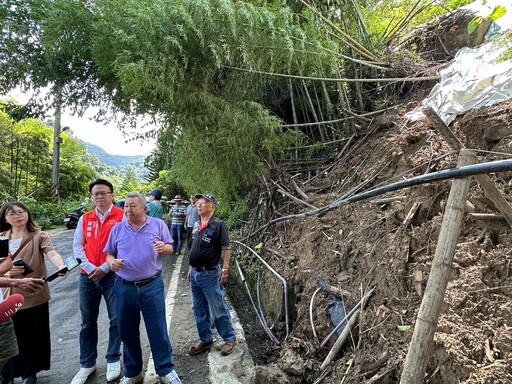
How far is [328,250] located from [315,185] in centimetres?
149

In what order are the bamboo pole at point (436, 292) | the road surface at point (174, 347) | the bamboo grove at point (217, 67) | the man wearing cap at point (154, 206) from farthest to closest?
1. the man wearing cap at point (154, 206)
2. the bamboo grove at point (217, 67)
3. the road surface at point (174, 347)
4. the bamboo pole at point (436, 292)

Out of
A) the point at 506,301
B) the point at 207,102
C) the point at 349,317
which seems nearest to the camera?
the point at 506,301

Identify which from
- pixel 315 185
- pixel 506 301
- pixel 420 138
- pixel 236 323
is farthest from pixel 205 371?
pixel 420 138

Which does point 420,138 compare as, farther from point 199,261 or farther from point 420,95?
point 199,261

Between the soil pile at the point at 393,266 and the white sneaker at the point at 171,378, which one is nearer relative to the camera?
the soil pile at the point at 393,266

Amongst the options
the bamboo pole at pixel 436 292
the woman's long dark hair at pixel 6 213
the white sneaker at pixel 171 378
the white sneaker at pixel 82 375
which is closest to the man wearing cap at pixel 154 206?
the woman's long dark hair at pixel 6 213

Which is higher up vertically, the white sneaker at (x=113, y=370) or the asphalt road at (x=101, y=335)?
the white sneaker at (x=113, y=370)

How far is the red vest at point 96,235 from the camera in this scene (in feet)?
9.27

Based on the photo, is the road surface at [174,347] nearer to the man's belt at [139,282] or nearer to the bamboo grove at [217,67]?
the man's belt at [139,282]

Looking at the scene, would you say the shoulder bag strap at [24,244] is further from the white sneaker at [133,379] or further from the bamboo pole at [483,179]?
the bamboo pole at [483,179]

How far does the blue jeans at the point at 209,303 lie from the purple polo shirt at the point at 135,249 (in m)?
0.66

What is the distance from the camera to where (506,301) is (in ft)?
6.31

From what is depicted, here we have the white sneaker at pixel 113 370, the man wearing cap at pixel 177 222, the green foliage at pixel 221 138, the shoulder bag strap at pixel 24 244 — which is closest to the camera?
the shoulder bag strap at pixel 24 244

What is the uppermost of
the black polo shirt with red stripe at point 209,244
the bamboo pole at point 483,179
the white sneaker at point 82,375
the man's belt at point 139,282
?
the bamboo pole at point 483,179
